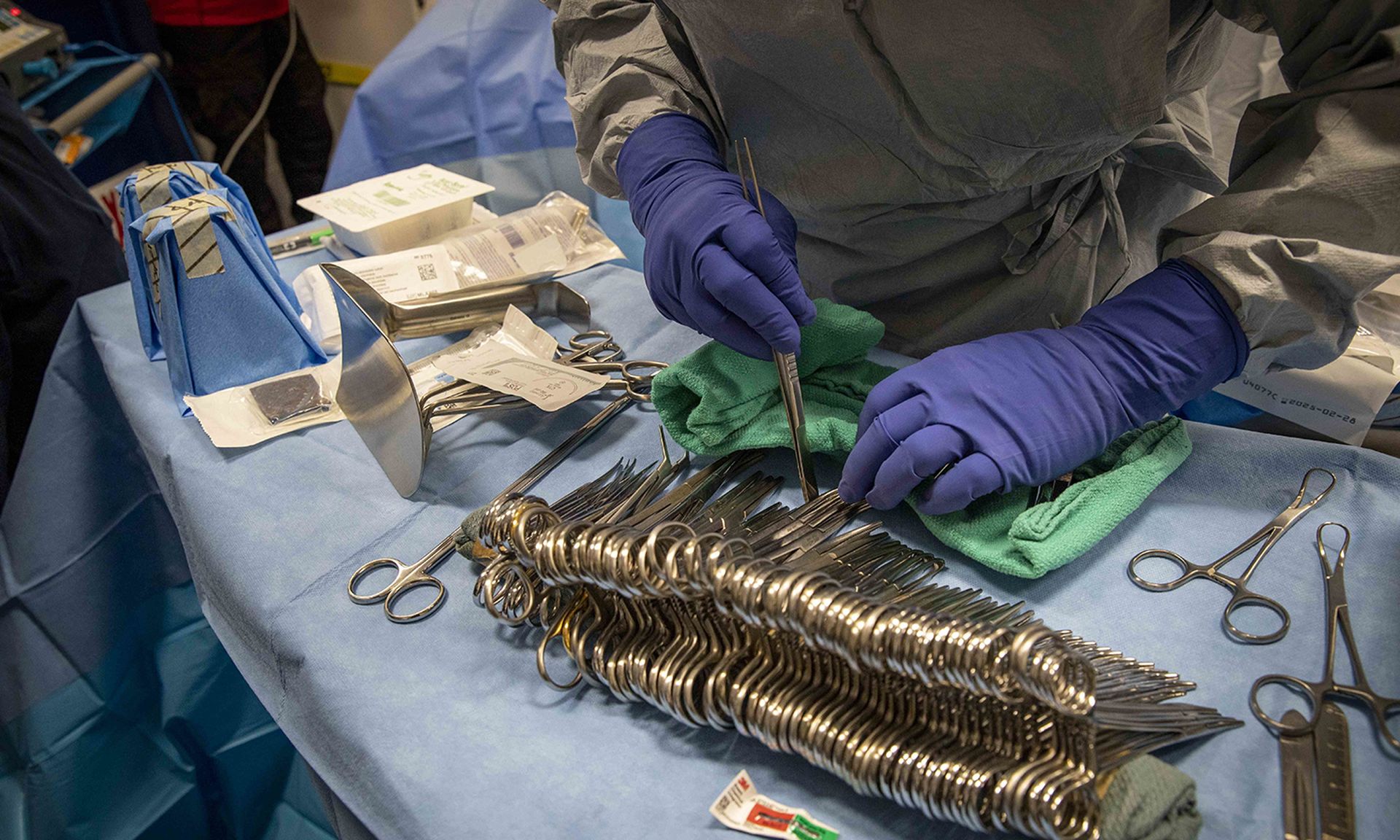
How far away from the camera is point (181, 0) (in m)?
2.73

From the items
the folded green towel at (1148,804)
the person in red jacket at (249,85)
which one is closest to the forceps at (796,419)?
the folded green towel at (1148,804)

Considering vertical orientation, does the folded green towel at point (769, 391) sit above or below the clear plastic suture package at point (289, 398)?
above

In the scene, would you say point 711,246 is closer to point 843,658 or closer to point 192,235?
point 843,658

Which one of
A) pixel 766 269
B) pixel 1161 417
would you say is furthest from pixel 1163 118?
pixel 766 269

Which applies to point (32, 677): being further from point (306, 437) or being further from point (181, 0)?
point (181, 0)

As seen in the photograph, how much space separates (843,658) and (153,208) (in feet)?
3.66

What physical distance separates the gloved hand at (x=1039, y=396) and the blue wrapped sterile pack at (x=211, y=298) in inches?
33.2

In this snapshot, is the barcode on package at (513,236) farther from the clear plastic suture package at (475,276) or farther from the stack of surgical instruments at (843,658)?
the stack of surgical instruments at (843,658)

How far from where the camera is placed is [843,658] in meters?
0.67

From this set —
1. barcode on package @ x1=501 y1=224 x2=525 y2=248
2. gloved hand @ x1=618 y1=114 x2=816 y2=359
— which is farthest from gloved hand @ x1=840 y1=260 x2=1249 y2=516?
barcode on package @ x1=501 y1=224 x2=525 y2=248

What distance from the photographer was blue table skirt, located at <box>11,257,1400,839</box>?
0.68m

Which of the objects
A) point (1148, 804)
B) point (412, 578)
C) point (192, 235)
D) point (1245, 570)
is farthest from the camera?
point (192, 235)

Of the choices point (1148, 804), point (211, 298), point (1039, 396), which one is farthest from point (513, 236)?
point (1148, 804)

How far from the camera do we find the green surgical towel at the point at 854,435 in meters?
0.82
